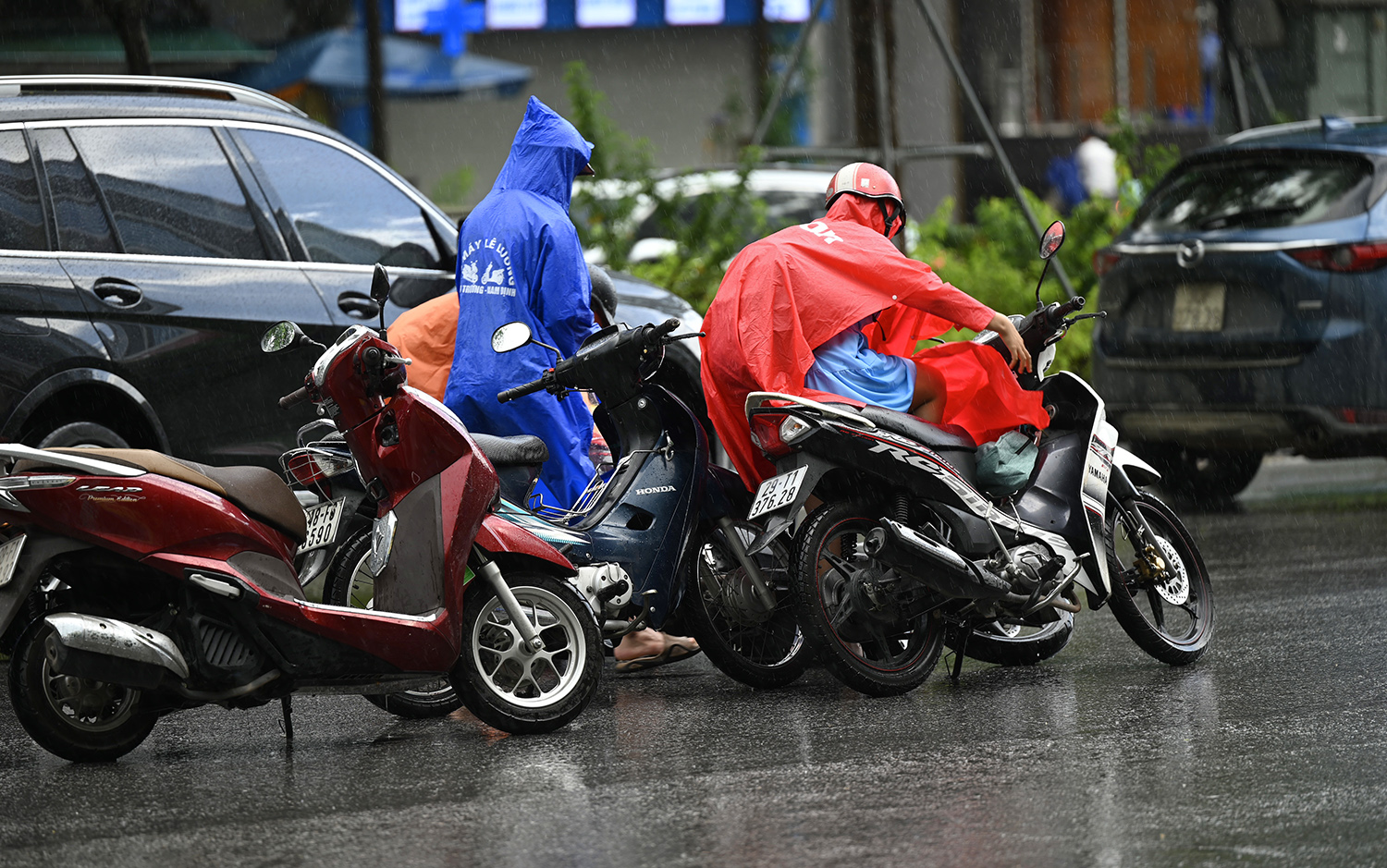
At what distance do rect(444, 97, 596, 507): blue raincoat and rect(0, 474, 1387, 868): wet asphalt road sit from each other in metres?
0.91

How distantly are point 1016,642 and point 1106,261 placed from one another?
164 inches

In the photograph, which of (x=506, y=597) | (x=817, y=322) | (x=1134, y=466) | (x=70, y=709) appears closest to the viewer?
(x=70, y=709)

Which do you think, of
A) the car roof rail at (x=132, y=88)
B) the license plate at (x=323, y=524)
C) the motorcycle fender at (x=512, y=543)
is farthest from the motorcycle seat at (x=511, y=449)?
the car roof rail at (x=132, y=88)

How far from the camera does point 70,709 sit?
5.09m

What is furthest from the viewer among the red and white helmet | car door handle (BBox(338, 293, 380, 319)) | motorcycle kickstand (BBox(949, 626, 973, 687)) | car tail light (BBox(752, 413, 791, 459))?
car door handle (BBox(338, 293, 380, 319))

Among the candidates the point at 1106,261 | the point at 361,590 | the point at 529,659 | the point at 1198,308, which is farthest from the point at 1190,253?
the point at 361,590

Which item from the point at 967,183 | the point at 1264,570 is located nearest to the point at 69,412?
the point at 1264,570

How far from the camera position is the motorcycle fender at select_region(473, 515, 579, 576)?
17.9 feet

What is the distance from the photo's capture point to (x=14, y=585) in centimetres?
478

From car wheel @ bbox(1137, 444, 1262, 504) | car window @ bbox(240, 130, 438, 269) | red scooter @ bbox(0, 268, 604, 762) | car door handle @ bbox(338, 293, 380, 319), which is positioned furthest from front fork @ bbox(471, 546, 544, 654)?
car wheel @ bbox(1137, 444, 1262, 504)

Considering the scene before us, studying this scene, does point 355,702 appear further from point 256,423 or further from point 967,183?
point 967,183

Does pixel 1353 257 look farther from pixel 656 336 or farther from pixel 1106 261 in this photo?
pixel 656 336

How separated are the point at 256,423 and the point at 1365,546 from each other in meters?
5.17

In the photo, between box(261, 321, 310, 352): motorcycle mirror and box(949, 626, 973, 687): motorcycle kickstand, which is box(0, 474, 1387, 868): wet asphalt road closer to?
box(949, 626, 973, 687): motorcycle kickstand
